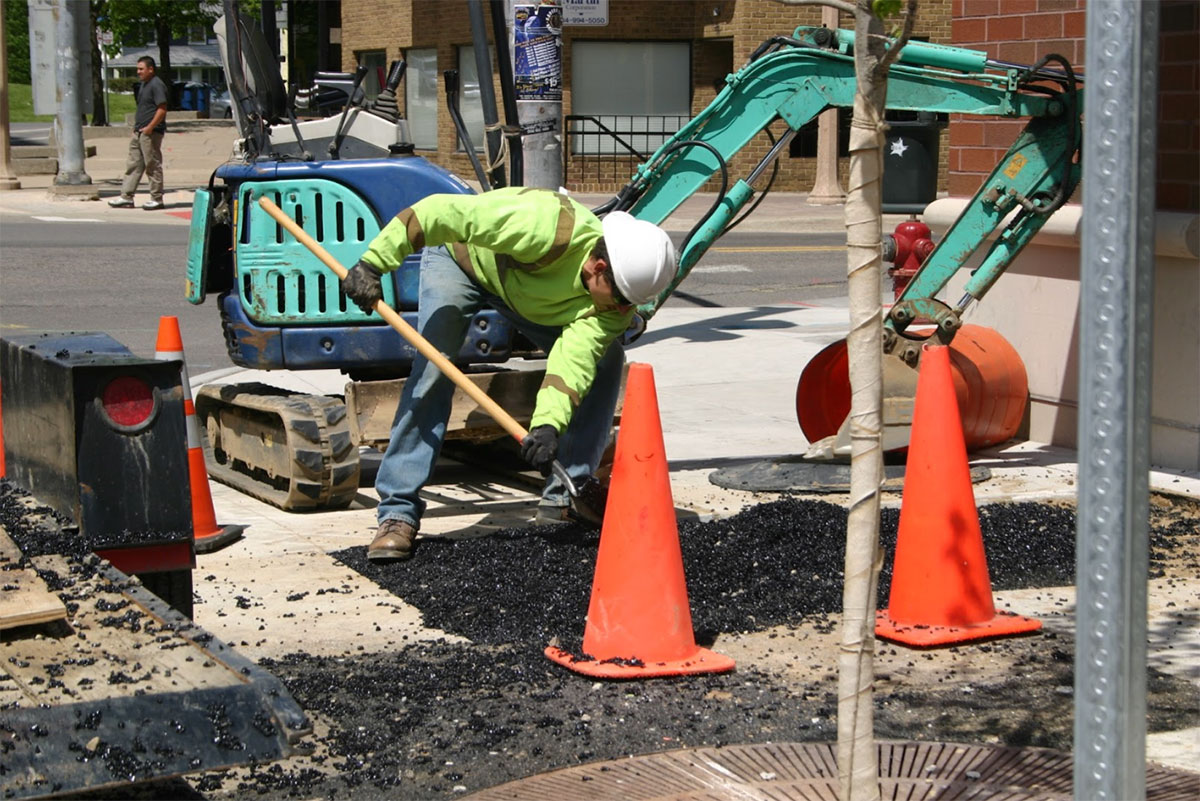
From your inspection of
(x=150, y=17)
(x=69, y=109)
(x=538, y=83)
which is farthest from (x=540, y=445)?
(x=150, y=17)

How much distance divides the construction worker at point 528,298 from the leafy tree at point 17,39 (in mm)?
62543

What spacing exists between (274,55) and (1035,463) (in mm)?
4303

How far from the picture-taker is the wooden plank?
128 inches

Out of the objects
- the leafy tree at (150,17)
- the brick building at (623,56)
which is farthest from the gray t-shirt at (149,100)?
the leafy tree at (150,17)

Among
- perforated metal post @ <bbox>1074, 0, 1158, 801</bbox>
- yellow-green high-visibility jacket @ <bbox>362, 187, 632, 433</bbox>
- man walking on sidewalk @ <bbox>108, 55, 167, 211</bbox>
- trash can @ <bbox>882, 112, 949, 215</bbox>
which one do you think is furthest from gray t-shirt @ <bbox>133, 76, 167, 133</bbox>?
perforated metal post @ <bbox>1074, 0, 1158, 801</bbox>

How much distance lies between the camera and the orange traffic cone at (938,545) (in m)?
5.28

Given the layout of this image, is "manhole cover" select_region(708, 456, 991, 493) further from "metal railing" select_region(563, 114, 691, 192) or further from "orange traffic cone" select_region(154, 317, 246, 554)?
"metal railing" select_region(563, 114, 691, 192)

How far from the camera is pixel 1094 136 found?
2.39 metres

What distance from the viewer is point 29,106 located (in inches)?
2785

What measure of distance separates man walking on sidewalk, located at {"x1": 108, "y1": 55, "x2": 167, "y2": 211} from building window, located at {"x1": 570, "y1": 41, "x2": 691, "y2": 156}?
28.9ft

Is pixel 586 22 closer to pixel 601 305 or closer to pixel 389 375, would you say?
pixel 389 375

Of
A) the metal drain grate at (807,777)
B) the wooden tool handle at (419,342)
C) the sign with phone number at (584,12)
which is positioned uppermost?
the sign with phone number at (584,12)

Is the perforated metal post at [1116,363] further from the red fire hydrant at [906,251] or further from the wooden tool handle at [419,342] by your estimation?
the red fire hydrant at [906,251]

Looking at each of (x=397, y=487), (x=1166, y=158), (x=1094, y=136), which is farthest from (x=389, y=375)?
(x=1094, y=136)
